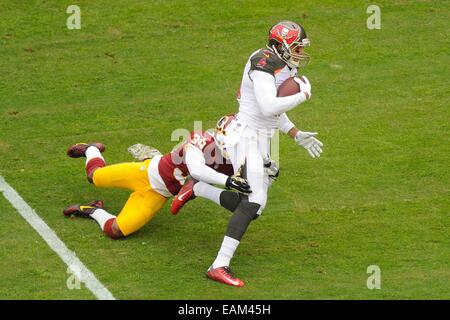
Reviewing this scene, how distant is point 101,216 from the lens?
9.92 m

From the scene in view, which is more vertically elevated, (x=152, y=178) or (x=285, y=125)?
(x=285, y=125)

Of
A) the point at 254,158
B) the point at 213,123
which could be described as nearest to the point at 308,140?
the point at 254,158

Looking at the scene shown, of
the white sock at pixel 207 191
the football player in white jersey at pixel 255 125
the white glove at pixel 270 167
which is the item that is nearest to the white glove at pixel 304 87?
the football player in white jersey at pixel 255 125

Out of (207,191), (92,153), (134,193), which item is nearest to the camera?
(207,191)

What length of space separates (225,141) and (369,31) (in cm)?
559

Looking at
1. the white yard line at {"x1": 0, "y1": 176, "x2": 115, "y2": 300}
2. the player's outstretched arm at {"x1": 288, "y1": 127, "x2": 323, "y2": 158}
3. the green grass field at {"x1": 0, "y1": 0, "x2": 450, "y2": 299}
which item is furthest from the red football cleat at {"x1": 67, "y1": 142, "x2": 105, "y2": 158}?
the player's outstretched arm at {"x1": 288, "y1": 127, "x2": 323, "y2": 158}

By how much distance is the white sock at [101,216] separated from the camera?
→ 9.84m

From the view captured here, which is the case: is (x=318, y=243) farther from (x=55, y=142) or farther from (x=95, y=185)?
(x=55, y=142)

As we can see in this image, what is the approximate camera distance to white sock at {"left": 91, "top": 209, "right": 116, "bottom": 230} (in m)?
9.84

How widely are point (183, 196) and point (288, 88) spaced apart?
4.45 feet

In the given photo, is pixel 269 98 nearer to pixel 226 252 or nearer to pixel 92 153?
pixel 226 252

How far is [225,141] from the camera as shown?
9375mm
